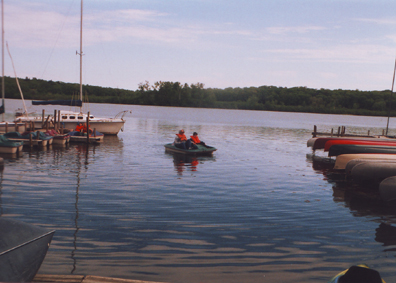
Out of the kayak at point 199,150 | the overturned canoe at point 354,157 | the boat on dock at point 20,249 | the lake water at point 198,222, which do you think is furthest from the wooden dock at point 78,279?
the kayak at point 199,150

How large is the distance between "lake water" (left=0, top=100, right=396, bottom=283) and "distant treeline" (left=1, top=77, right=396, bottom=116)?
310 ft

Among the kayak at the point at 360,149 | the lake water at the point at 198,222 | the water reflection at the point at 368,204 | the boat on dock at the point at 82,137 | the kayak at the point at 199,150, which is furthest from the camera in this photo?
the boat on dock at the point at 82,137

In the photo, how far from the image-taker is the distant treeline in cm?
12514

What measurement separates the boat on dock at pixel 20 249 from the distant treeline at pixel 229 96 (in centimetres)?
10431

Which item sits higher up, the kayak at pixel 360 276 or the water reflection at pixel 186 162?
the kayak at pixel 360 276

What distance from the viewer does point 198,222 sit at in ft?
33.4

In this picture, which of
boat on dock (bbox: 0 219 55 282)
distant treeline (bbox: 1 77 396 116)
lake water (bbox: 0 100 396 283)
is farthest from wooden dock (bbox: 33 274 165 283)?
distant treeline (bbox: 1 77 396 116)

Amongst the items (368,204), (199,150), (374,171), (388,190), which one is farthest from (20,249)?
(199,150)

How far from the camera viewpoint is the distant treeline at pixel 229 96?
12514cm

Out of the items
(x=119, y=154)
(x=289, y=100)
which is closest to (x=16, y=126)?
(x=119, y=154)

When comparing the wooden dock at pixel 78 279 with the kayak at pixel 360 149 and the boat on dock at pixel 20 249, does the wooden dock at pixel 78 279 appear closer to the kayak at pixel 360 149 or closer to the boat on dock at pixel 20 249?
the boat on dock at pixel 20 249

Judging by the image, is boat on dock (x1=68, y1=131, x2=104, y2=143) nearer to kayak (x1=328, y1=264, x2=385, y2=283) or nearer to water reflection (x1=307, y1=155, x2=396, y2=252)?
water reflection (x1=307, y1=155, x2=396, y2=252)

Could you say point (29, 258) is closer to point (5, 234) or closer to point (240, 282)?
point (5, 234)

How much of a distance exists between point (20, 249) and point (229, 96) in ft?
577
